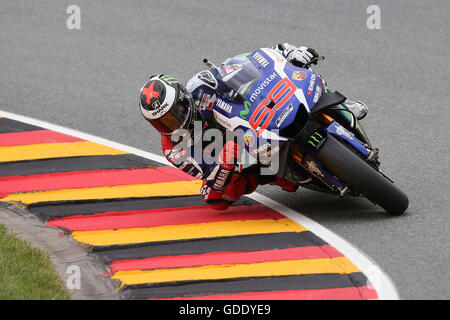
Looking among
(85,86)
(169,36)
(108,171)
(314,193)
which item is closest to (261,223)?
(314,193)

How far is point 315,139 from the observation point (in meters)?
7.67

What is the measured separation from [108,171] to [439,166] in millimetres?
3255

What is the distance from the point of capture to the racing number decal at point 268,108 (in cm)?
769

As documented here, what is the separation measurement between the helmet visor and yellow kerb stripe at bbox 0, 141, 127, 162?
6.41 ft

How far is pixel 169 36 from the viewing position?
41.9 feet

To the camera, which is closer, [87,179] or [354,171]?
[354,171]

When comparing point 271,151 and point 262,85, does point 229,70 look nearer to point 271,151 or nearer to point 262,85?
point 262,85

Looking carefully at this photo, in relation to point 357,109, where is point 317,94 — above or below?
above

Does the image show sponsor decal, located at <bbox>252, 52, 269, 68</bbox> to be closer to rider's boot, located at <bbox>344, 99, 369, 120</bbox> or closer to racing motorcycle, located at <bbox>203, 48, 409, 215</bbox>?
racing motorcycle, located at <bbox>203, 48, 409, 215</bbox>

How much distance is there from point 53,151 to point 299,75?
3.00 meters

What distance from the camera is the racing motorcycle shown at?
7.62 m

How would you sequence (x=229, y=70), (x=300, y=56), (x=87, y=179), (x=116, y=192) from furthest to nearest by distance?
(x=87, y=179) → (x=116, y=192) → (x=300, y=56) → (x=229, y=70)

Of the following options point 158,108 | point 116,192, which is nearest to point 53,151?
point 116,192

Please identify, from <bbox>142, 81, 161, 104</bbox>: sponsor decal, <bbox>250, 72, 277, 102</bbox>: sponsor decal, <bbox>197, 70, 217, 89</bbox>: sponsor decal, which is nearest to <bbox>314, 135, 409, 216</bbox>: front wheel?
<bbox>250, 72, 277, 102</bbox>: sponsor decal
